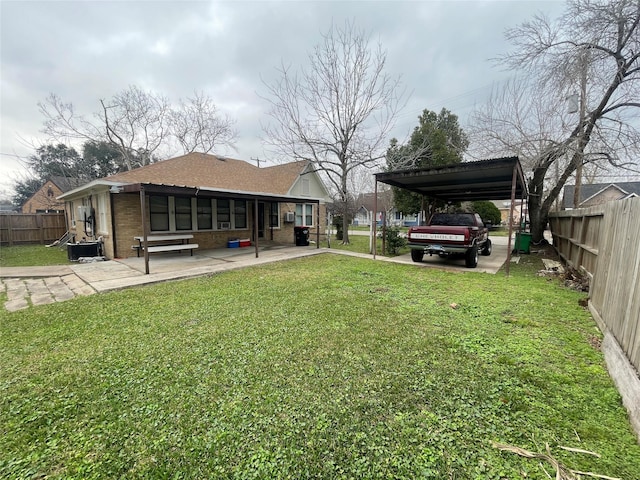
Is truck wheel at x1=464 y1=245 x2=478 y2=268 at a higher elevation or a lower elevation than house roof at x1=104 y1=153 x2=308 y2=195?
lower

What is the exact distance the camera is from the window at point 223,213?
40.7ft

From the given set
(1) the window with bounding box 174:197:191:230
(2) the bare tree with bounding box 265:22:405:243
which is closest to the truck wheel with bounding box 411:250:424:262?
(2) the bare tree with bounding box 265:22:405:243

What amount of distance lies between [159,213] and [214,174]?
382cm

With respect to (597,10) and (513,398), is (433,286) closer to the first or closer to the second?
(513,398)

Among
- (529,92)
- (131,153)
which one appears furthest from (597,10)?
(131,153)

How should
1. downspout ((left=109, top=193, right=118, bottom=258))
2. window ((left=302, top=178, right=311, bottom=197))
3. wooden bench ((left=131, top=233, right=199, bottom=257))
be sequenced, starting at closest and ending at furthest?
downspout ((left=109, top=193, right=118, bottom=258))
wooden bench ((left=131, top=233, right=199, bottom=257))
window ((left=302, top=178, right=311, bottom=197))

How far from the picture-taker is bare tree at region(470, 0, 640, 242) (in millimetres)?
8680

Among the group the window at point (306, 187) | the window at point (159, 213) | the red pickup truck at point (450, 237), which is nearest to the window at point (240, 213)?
the window at point (159, 213)

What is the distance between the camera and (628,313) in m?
2.80

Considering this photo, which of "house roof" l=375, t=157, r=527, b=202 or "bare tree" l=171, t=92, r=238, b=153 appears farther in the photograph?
"bare tree" l=171, t=92, r=238, b=153

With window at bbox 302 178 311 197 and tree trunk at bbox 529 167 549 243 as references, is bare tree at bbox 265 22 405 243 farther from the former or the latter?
tree trunk at bbox 529 167 549 243

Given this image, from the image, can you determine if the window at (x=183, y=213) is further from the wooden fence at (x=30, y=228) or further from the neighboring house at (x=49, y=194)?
the neighboring house at (x=49, y=194)

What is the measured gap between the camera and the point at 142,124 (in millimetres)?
22562

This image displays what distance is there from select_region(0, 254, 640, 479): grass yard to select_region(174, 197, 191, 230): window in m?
6.56
